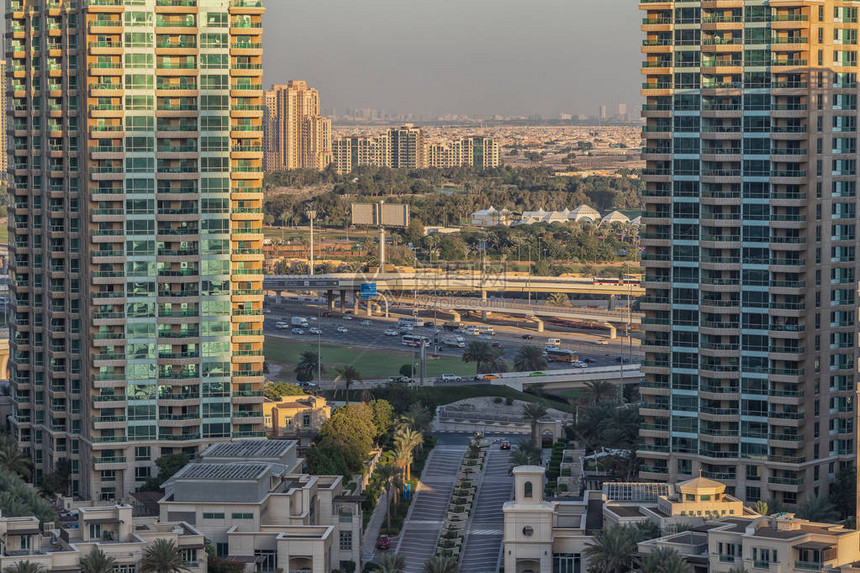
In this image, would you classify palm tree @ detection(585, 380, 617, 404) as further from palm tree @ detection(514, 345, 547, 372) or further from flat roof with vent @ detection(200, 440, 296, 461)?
flat roof with vent @ detection(200, 440, 296, 461)

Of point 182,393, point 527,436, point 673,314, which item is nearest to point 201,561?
point 182,393

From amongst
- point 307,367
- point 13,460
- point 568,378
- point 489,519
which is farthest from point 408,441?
point 568,378

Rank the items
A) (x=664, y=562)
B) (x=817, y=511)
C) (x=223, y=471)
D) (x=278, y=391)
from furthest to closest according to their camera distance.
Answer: (x=278, y=391), (x=223, y=471), (x=817, y=511), (x=664, y=562)

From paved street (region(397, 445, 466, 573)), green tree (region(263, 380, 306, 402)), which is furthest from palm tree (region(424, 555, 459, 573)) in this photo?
green tree (region(263, 380, 306, 402))

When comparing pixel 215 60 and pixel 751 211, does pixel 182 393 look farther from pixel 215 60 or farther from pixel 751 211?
pixel 751 211

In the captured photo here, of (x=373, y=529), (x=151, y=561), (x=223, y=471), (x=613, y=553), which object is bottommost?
(x=373, y=529)

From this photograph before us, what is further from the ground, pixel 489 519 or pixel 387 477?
pixel 387 477

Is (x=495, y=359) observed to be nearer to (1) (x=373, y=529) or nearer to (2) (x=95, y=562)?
(1) (x=373, y=529)
